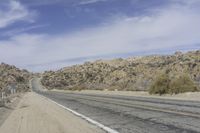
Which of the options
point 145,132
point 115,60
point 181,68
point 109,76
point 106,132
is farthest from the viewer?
point 115,60

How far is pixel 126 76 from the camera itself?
121m

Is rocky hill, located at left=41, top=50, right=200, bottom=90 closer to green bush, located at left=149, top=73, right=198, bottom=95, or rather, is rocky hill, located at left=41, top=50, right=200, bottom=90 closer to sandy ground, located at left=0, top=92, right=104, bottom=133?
green bush, located at left=149, top=73, right=198, bottom=95

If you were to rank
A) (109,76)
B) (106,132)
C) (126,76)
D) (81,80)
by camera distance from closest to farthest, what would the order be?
(106,132) < (126,76) < (109,76) < (81,80)

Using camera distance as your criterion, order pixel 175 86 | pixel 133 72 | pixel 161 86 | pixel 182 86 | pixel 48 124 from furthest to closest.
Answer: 1. pixel 133 72
2. pixel 161 86
3. pixel 175 86
4. pixel 182 86
5. pixel 48 124

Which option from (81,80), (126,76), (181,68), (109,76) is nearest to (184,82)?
(181,68)

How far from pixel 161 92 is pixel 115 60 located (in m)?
146

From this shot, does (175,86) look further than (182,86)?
Yes

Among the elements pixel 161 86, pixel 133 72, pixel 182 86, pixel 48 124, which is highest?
pixel 133 72

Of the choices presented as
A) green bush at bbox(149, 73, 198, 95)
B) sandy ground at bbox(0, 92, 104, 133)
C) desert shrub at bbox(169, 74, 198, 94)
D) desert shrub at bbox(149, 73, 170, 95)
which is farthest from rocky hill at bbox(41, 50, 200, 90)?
sandy ground at bbox(0, 92, 104, 133)

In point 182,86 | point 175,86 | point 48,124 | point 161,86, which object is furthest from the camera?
point 161,86

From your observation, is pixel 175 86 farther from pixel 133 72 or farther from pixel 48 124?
pixel 133 72

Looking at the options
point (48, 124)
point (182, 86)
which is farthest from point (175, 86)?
point (48, 124)

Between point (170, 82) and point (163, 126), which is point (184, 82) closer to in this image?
point (170, 82)

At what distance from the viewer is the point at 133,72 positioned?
122m
